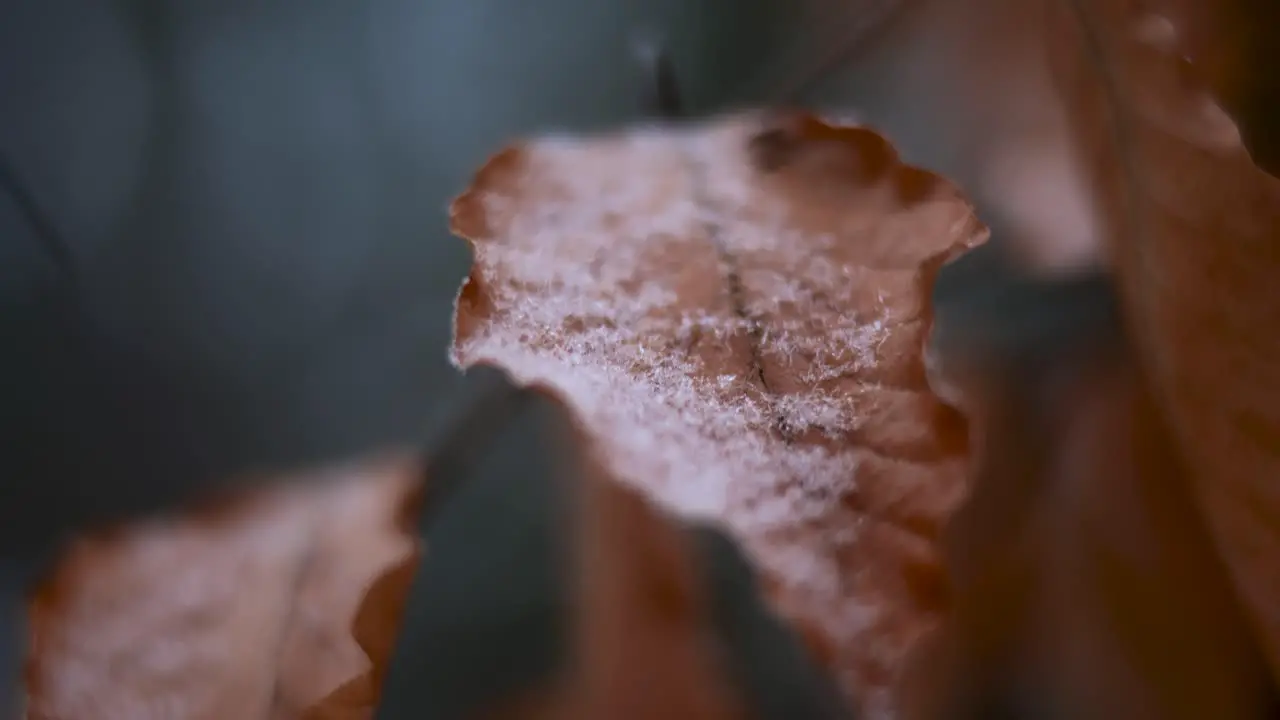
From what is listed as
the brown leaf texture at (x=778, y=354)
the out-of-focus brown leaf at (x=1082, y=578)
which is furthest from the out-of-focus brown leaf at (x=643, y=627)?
the brown leaf texture at (x=778, y=354)

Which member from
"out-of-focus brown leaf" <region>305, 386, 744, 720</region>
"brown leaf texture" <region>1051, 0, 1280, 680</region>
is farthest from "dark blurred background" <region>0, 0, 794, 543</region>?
"brown leaf texture" <region>1051, 0, 1280, 680</region>

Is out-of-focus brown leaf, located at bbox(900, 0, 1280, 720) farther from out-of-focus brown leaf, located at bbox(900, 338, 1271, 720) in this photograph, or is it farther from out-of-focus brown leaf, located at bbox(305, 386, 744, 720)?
out-of-focus brown leaf, located at bbox(305, 386, 744, 720)

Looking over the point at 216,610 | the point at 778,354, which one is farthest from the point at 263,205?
the point at 778,354

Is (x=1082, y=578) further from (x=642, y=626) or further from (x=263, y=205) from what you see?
(x=263, y=205)

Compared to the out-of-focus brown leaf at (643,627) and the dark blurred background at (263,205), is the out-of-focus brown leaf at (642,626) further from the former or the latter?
the dark blurred background at (263,205)

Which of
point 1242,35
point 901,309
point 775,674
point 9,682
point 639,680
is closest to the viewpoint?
point 901,309

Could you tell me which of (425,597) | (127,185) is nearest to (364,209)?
(127,185)

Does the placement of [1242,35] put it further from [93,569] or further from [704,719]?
[93,569]
